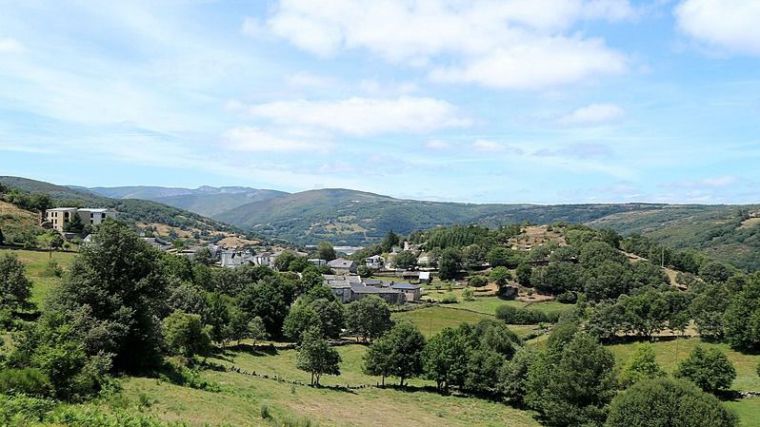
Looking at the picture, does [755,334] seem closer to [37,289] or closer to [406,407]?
[406,407]

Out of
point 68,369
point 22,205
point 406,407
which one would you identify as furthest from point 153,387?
point 22,205

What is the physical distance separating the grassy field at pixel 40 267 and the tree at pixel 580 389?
1746 inches

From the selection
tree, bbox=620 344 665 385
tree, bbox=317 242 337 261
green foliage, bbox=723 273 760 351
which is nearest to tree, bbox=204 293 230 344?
tree, bbox=620 344 665 385

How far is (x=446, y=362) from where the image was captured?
5450 centimetres

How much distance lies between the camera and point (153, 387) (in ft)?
96.2

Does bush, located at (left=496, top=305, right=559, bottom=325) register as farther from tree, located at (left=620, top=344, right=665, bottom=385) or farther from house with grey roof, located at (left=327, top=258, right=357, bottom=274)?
house with grey roof, located at (left=327, top=258, right=357, bottom=274)

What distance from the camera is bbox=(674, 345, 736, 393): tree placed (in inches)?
2105

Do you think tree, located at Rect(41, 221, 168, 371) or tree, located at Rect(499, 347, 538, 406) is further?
tree, located at Rect(499, 347, 538, 406)

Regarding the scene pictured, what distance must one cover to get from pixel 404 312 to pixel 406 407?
52.7 metres

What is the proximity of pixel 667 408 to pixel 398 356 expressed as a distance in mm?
25781

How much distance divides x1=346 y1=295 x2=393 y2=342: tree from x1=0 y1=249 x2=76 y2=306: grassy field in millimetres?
36563

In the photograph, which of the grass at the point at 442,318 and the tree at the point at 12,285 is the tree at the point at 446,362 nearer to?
the grass at the point at 442,318

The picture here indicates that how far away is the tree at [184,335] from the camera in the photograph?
43125mm

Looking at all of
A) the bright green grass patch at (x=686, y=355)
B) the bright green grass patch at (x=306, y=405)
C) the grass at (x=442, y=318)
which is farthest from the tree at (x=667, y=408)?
the grass at (x=442, y=318)
